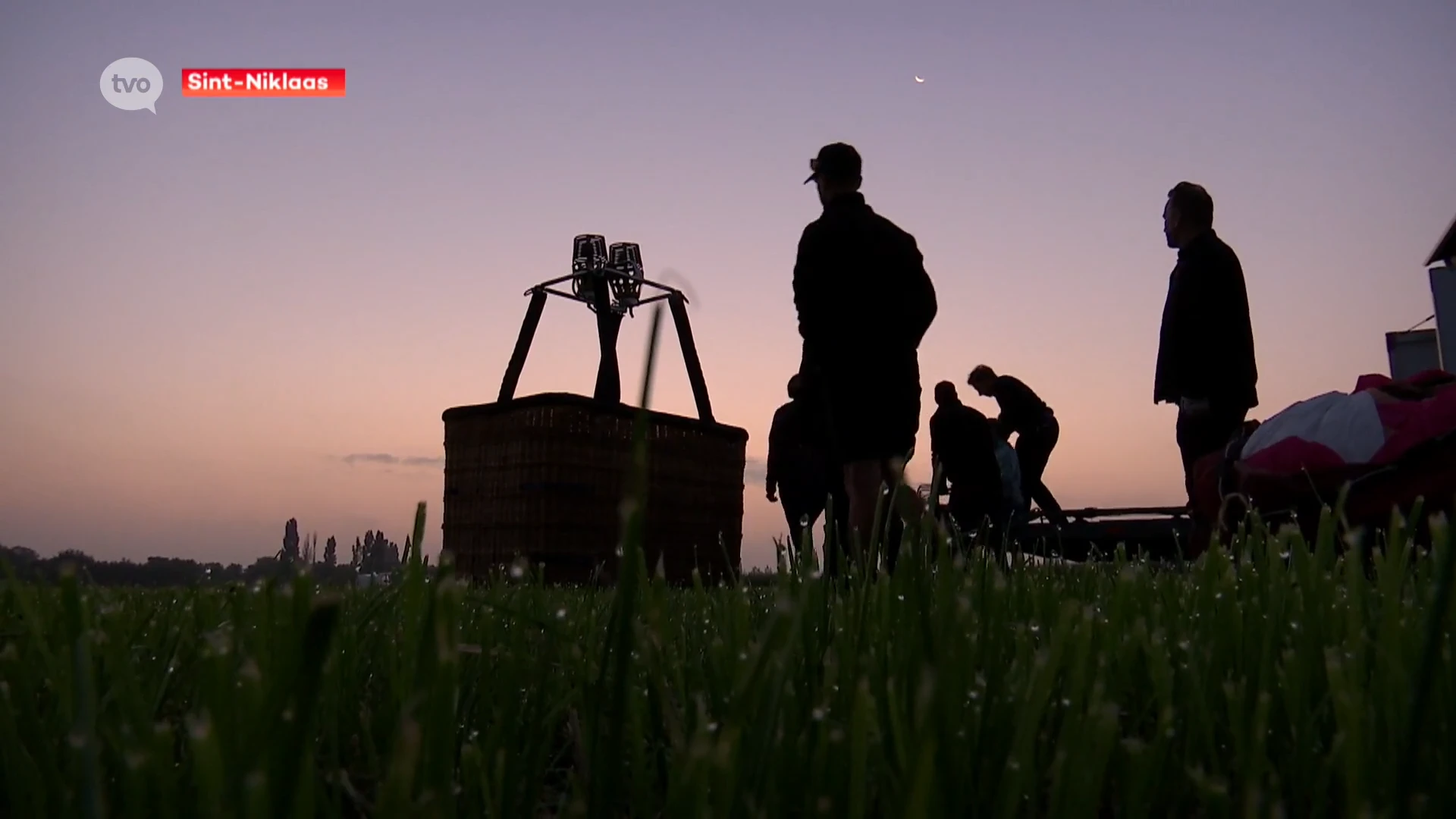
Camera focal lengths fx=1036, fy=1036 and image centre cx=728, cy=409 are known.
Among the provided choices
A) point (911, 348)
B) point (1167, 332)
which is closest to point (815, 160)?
point (911, 348)

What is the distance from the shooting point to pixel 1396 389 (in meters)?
3.11

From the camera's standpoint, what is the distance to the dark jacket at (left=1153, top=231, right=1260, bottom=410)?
13.9ft

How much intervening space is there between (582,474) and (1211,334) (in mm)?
3939

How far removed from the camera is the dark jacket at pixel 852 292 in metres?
4.00

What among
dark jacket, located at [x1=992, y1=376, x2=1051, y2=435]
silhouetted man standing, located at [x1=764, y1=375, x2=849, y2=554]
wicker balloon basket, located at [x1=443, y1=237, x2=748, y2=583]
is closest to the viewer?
wicker balloon basket, located at [x1=443, y1=237, x2=748, y2=583]

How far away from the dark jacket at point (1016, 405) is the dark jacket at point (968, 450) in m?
1.26

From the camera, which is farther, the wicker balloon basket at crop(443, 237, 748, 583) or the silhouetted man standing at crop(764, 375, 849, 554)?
the silhouetted man standing at crop(764, 375, 849, 554)

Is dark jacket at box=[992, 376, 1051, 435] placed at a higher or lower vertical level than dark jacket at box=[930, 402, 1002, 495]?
higher

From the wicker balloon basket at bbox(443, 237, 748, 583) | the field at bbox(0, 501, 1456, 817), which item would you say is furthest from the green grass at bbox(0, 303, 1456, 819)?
the wicker balloon basket at bbox(443, 237, 748, 583)

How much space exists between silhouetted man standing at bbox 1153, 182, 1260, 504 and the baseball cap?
147 centimetres

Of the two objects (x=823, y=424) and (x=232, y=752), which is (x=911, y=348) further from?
(x=232, y=752)

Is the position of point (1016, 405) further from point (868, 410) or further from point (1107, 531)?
point (868, 410)

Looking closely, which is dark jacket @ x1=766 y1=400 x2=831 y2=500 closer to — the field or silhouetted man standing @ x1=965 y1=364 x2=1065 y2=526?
silhouetted man standing @ x1=965 y1=364 x2=1065 y2=526

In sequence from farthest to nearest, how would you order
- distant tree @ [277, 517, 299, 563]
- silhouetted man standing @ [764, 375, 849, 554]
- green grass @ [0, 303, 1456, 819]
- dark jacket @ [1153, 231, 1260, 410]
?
silhouetted man standing @ [764, 375, 849, 554]
dark jacket @ [1153, 231, 1260, 410]
distant tree @ [277, 517, 299, 563]
green grass @ [0, 303, 1456, 819]
